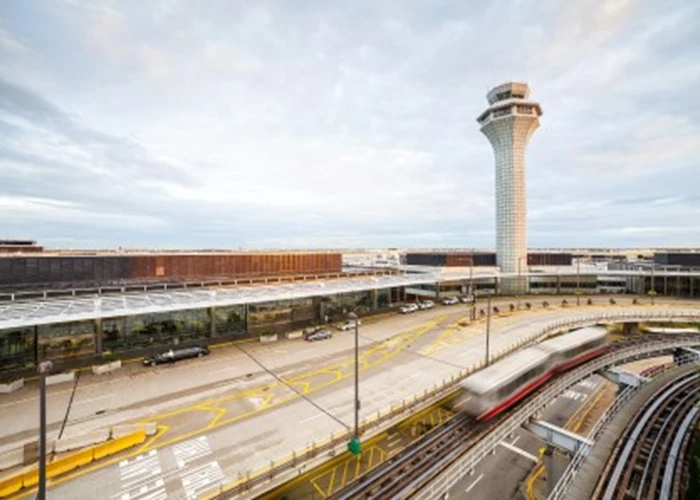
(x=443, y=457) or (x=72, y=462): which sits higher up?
(x=72, y=462)

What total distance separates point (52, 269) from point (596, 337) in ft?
216

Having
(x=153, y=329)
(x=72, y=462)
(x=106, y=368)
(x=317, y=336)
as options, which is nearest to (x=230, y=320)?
(x=153, y=329)

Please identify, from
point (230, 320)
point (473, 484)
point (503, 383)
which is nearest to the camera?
point (473, 484)

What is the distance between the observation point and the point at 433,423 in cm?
2408

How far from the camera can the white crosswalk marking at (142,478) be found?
51.7 ft

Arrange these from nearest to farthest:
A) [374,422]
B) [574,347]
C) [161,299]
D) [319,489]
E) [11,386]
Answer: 1. [319,489]
2. [374,422]
3. [11,386]
4. [574,347]
5. [161,299]

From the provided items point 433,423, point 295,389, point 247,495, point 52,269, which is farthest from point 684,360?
point 52,269

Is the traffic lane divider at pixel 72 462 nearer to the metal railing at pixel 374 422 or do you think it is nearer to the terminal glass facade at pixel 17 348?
the metal railing at pixel 374 422

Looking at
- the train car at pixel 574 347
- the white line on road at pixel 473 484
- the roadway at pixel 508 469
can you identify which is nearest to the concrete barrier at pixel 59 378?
the roadway at pixel 508 469

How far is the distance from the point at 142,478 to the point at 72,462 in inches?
179

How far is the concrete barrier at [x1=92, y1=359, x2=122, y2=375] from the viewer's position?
30.4 metres

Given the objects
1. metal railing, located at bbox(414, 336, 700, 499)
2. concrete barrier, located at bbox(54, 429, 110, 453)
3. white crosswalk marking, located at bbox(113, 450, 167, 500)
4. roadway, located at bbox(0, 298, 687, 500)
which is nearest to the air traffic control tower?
metal railing, located at bbox(414, 336, 700, 499)

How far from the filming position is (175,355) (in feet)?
111

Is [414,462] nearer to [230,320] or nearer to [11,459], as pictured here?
[11,459]
